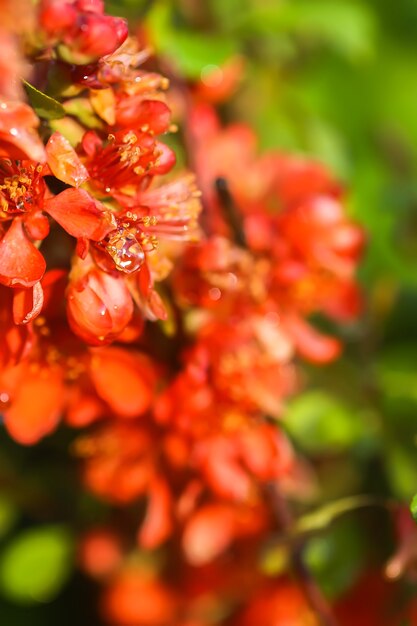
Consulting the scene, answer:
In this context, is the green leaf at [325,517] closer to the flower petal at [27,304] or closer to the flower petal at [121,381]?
the flower petal at [121,381]

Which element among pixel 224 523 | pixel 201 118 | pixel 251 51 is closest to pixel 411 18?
pixel 251 51

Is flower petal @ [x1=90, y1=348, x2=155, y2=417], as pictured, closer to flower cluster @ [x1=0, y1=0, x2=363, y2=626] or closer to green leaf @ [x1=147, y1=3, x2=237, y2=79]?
flower cluster @ [x1=0, y1=0, x2=363, y2=626]

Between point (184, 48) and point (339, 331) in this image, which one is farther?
point (339, 331)

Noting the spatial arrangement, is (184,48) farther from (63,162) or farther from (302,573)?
(302,573)

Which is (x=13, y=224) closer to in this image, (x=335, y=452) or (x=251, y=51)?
→ (x=335, y=452)

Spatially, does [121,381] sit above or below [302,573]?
above

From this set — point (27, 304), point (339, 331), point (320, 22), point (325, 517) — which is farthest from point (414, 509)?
point (320, 22)

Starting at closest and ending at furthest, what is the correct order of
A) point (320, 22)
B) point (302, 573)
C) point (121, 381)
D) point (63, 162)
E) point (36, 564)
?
point (63, 162)
point (121, 381)
point (302, 573)
point (36, 564)
point (320, 22)

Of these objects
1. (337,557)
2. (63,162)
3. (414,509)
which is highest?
(63,162)
